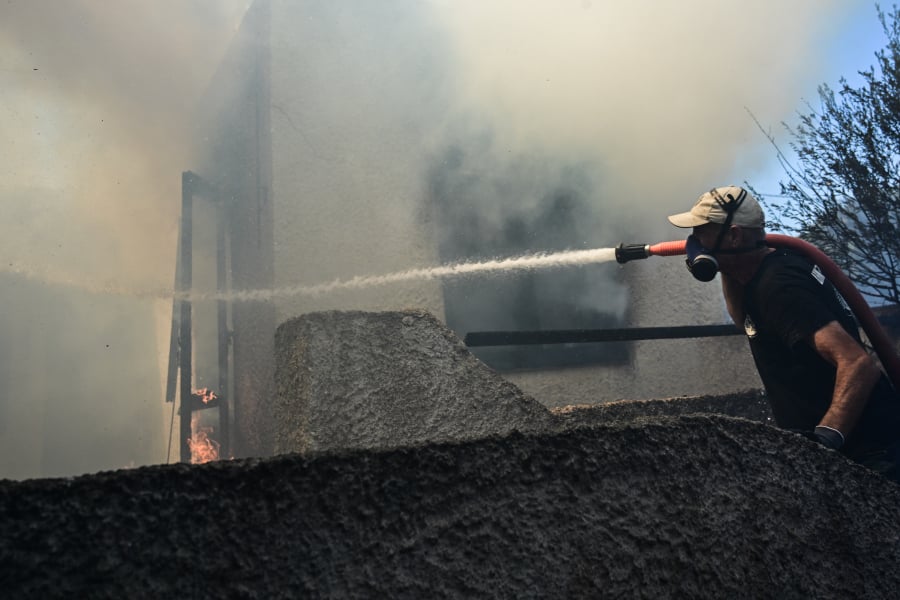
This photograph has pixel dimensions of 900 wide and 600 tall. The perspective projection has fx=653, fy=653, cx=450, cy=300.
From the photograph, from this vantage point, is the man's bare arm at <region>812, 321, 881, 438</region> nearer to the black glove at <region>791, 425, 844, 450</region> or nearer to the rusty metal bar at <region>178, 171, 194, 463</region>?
the black glove at <region>791, 425, 844, 450</region>

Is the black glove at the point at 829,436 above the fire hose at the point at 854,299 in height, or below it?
below

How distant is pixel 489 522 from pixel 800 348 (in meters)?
1.90

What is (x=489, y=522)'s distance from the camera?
1075 millimetres

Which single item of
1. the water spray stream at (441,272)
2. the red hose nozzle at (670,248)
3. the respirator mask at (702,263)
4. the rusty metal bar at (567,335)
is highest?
the water spray stream at (441,272)

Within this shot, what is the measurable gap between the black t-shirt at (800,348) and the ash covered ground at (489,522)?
0.96m

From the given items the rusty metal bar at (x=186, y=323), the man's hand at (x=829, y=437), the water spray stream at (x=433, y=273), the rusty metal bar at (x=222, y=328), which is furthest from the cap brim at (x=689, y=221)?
the rusty metal bar at (x=222, y=328)

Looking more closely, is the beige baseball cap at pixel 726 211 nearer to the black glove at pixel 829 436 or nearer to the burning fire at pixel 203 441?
the black glove at pixel 829 436

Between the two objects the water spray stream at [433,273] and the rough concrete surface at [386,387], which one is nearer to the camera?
the rough concrete surface at [386,387]

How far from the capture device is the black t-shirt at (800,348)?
2314 millimetres

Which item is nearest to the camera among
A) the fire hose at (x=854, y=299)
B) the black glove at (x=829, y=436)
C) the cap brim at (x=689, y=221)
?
the black glove at (x=829, y=436)

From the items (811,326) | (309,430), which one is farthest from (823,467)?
(309,430)

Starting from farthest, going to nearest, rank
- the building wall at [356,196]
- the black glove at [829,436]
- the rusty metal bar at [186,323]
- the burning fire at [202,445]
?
the burning fire at [202,445]
the rusty metal bar at [186,323]
the building wall at [356,196]
the black glove at [829,436]

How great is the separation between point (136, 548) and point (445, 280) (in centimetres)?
496

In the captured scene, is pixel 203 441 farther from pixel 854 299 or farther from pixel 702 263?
pixel 854 299
